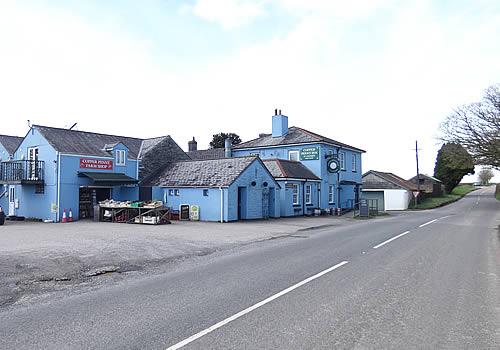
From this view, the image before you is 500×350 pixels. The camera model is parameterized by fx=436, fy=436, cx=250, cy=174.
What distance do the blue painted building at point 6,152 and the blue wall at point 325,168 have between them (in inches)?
780

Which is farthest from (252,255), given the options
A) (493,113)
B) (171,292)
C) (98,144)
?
(493,113)

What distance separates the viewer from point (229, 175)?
28.5 meters

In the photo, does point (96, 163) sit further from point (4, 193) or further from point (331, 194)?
point (331, 194)

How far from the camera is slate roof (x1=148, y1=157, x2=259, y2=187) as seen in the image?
28.5 m

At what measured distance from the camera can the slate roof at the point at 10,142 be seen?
111 feet

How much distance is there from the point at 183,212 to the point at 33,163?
10.7 metres

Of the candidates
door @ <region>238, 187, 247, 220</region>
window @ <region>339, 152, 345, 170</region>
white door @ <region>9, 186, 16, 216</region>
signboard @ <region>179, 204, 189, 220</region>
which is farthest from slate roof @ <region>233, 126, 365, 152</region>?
white door @ <region>9, 186, 16, 216</region>

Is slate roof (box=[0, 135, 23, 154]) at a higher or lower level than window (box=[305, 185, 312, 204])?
higher

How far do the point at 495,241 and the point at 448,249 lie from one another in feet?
13.3

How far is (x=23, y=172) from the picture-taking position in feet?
97.0

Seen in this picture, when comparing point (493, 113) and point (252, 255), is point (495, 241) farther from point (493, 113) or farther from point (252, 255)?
point (493, 113)

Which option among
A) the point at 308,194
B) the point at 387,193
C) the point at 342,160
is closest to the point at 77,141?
the point at 308,194

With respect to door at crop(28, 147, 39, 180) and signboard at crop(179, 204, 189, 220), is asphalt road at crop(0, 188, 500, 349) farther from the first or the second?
door at crop(28, 147, 39, 180)

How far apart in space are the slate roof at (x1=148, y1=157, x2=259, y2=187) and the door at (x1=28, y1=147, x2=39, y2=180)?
7776 millimetres
